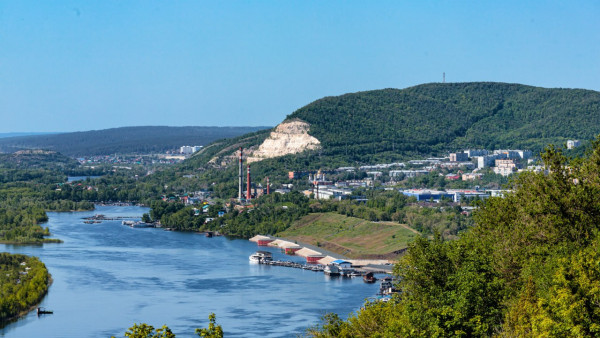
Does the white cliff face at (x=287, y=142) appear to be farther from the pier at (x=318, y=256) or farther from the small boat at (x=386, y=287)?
the small boat at (x=386, y=287)

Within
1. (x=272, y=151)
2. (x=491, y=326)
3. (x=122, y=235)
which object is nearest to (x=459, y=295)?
(x=491, y=326)

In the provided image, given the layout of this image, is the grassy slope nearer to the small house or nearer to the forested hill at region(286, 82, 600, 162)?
the small house

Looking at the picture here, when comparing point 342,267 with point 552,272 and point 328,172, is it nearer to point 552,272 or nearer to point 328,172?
point 552,272

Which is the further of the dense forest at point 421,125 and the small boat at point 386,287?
the dense forest at point 421,125

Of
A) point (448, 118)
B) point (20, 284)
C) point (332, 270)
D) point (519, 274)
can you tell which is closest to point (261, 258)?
point (332, 270)

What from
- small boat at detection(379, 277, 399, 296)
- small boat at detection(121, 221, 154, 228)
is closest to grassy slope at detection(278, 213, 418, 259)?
small boat at detection(379, 277, 399, 296)

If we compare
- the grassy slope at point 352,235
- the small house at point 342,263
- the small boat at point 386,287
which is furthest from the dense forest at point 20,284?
the grassy slope at point 352,235
